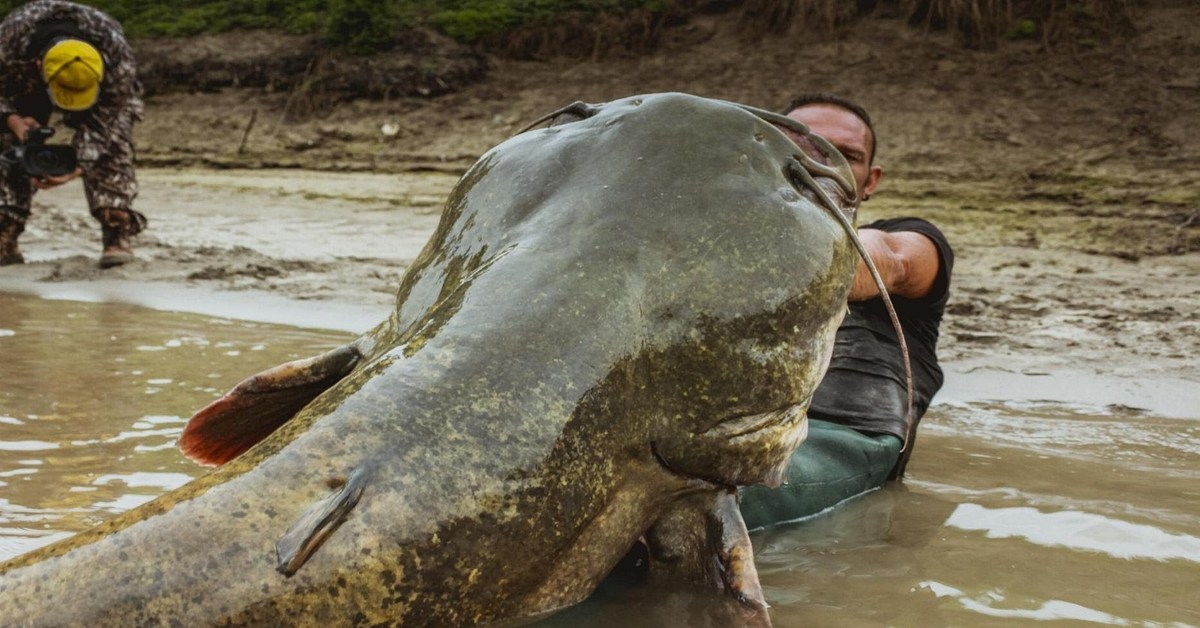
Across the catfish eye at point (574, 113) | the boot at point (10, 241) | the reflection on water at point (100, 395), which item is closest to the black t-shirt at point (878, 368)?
the catfish eye at point (574, 113)

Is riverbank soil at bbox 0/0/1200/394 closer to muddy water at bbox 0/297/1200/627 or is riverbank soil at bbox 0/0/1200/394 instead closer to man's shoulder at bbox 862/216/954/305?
muddy water at bbox 0/297/1200/627

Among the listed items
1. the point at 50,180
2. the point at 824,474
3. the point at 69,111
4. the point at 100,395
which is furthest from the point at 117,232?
the point at 824,474

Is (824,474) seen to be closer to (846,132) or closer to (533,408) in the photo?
(846,132)

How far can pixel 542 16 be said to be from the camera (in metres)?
12.2

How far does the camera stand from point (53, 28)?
6531mm

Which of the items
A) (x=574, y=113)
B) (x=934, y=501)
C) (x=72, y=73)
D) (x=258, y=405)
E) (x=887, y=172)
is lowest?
(x=887, y=172)

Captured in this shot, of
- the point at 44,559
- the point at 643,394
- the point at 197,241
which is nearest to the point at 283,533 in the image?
the point at 44,559

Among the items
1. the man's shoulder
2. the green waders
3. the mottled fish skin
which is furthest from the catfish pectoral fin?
the man's shoulder

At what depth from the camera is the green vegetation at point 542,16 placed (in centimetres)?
955

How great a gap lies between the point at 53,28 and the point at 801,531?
5.51 meters

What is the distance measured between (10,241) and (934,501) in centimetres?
575

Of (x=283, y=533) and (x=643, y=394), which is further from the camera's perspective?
(x=643, y=394)

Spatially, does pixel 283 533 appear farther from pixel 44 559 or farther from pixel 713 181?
pixel 713 181

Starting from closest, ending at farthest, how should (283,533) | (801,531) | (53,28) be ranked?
(283,533)
(801,531)
(53,28)
